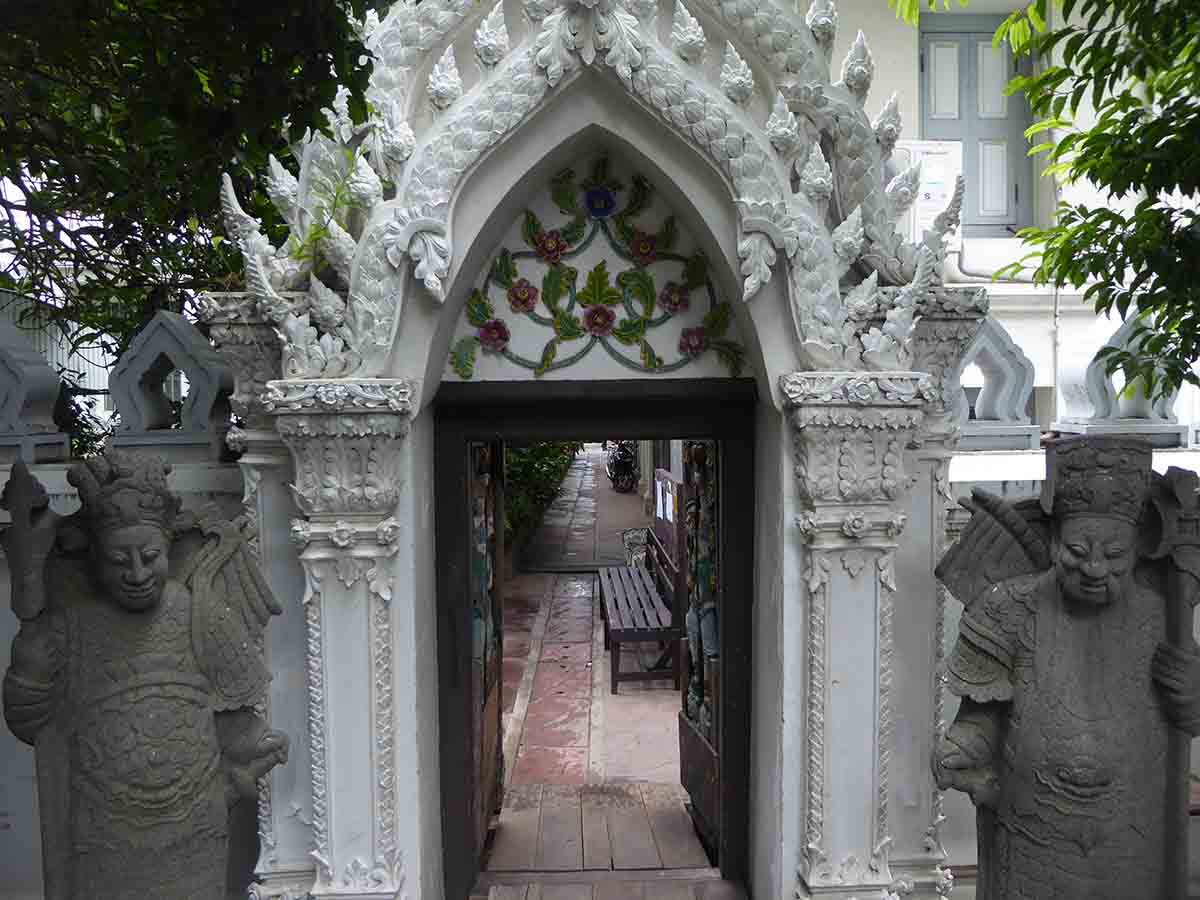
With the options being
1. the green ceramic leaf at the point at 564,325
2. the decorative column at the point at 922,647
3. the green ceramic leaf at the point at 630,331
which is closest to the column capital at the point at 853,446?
the decorative column at the point at 922,647

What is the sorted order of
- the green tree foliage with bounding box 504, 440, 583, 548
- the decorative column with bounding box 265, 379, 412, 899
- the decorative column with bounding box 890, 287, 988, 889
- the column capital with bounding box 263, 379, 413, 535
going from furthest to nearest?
the green tree foliage with bounding box 504, 440, 583, 548 → the decorative column with bounding box 890, 287, 988, 889 → the decorative column with bounding box 265, 379, 412, 899 → the column capital with bounding box 263, 379, 413, 535

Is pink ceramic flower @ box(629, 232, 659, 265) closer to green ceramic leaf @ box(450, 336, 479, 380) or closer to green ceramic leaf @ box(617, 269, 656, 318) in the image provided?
green ceramic leaf @ box(617, 269, 656, 318)

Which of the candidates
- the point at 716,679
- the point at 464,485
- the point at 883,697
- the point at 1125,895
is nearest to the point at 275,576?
the point at 464,485

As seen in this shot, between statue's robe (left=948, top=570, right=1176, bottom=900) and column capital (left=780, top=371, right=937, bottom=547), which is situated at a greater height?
column capital (left=780, top=371, right=937, bottom=547)

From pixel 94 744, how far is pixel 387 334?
1722mm

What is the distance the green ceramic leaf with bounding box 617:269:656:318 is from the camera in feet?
13.3

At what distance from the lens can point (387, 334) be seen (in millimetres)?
3488

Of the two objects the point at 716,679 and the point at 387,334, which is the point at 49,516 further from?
the point at 716,679

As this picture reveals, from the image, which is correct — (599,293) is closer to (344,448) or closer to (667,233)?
(667,233)

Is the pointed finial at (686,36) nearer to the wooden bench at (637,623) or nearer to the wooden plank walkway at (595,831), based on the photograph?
the wooden plank walkway at (595,831)

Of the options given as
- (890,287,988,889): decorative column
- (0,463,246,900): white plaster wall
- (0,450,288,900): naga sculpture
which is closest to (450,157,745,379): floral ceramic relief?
(890,287,988,889): decorative column

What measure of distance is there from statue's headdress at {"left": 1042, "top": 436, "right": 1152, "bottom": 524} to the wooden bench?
5.31m

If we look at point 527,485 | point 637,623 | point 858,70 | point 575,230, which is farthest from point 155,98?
point 527,485

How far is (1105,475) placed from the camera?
2660 mm
